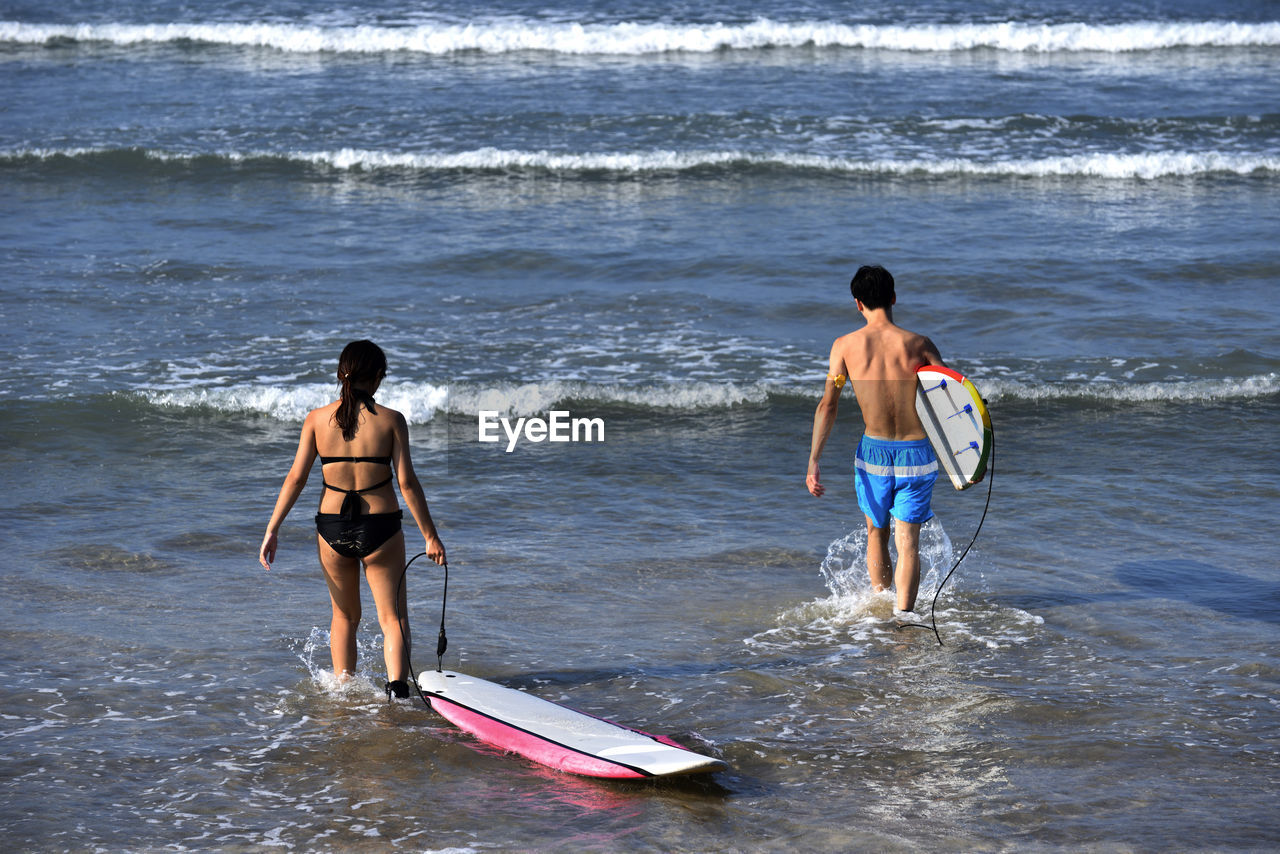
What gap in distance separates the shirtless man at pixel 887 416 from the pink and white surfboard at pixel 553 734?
1.87 m

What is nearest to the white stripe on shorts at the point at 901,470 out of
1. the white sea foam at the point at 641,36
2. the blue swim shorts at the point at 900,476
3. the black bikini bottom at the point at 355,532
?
the blue swim shorts at the point at 900,476

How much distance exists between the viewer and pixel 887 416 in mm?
6637

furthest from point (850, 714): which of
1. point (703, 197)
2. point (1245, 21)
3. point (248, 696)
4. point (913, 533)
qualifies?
point (1245, 21)

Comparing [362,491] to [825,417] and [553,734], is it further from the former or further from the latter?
[825,417]

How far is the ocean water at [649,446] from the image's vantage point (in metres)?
5.22

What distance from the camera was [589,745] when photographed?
17.3ft

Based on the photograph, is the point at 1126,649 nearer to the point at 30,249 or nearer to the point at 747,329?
the point at 747,329

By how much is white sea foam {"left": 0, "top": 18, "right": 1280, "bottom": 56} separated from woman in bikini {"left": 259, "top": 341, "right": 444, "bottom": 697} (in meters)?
20.8

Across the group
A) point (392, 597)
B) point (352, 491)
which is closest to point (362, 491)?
point (352, 491)

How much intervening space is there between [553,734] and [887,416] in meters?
2.47

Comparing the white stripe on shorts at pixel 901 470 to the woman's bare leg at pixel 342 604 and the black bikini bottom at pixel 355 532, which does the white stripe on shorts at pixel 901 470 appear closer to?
the black bikini bottom at pixel 355 532

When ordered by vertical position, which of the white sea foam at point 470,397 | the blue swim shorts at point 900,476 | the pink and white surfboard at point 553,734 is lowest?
the pink and white surfboard at point 553,734

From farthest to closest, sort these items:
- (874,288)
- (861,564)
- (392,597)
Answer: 1. (861,564)
2. (874,288)
3. (392,597)

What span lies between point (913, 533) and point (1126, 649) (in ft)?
3.92
